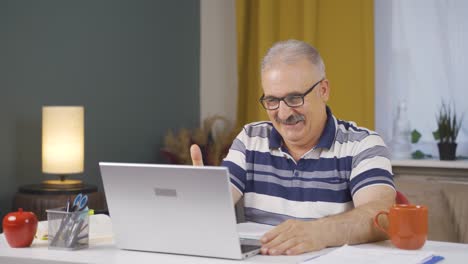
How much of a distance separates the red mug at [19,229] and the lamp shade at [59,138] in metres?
1.61

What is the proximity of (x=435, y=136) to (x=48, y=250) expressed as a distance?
8.98ft

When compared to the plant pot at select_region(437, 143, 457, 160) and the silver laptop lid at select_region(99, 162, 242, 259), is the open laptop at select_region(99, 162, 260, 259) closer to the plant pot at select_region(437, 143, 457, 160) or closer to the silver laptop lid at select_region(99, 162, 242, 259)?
the silver laptop lid at select_region(99, 162, 242, 259)

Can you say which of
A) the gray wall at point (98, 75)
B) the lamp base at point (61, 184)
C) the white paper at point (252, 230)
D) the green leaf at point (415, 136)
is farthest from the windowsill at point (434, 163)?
the white paper at point (252, 230)

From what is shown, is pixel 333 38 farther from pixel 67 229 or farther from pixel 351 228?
pixel 67 229

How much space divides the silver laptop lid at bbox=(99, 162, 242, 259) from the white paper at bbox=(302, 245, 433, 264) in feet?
0.64

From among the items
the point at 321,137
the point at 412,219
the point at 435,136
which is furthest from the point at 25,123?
the point at 412,219

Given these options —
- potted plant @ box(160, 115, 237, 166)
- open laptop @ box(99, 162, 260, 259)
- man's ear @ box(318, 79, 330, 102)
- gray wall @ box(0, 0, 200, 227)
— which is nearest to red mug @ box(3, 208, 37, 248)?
open laptop @ box(99, 162, 260, 259)

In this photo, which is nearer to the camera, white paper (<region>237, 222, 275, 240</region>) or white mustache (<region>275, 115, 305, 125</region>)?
white paper (<region>237, 222, 275, 240</region>)

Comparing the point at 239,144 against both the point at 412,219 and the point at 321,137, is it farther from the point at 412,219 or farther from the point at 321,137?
the point at 412,219

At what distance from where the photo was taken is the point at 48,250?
1.84m

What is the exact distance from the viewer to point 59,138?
347 centimetres

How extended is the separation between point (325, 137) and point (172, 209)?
77 centimetres

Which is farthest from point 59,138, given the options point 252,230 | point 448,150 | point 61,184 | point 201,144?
point 448,150

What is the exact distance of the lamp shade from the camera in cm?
346
